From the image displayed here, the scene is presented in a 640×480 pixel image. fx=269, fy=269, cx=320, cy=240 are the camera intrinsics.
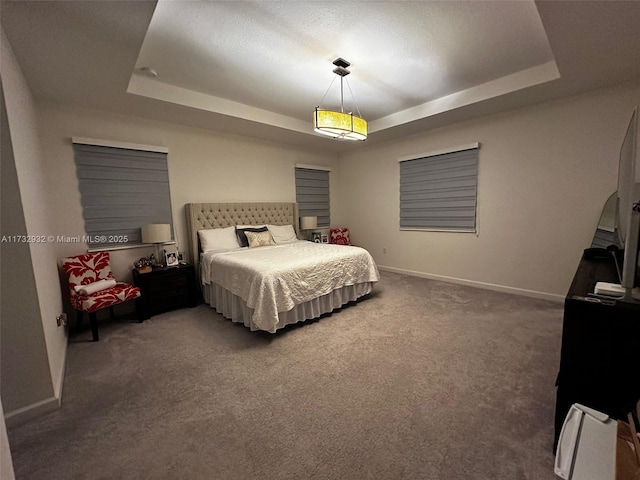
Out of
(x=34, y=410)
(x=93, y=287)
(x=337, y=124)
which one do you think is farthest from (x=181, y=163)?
(x=34, y=410)

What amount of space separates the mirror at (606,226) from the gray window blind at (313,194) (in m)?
3.99

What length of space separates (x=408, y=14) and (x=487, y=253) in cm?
316

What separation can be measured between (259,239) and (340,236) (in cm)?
191

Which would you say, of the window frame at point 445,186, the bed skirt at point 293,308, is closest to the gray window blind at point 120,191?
the bed skirt at point 293,308

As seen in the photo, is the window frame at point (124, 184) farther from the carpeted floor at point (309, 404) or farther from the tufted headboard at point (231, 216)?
the carpeted floor at point (309, 404)

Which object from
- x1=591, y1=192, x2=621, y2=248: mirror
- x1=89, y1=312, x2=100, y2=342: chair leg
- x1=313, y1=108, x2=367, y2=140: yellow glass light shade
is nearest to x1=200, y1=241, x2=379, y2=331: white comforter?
x1=89, y1=312, x2=100, y2=342: chair leg

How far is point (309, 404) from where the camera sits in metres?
1.72

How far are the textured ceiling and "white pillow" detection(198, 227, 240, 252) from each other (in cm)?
150

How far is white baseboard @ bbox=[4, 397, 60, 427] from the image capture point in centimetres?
159

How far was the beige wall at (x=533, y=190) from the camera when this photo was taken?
2936 millimetres

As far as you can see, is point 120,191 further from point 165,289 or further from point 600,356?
point 600,356

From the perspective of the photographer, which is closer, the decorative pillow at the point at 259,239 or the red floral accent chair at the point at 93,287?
the red floral accent chair at the point at 93,287

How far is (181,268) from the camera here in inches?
134

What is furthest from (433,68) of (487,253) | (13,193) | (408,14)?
(13,193)
